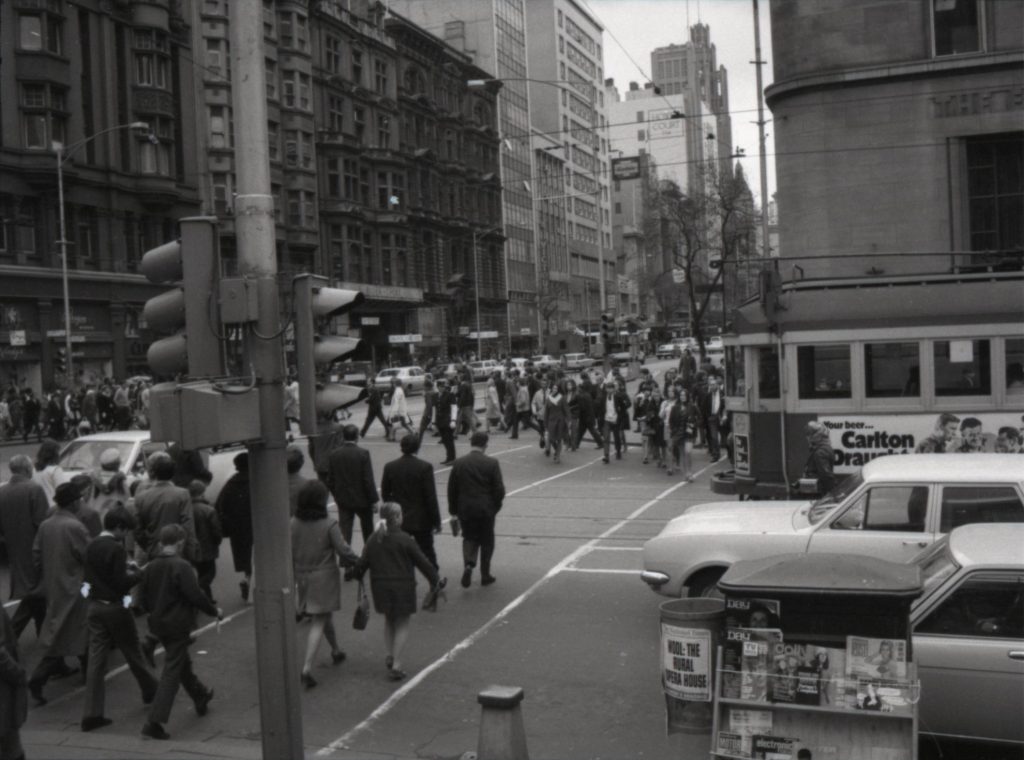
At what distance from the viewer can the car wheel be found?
30.3 feet

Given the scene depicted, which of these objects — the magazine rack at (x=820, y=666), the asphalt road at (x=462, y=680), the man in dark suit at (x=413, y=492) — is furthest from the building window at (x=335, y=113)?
the magazine rack at (x=820, y=666)

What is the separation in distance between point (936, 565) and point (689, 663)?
1.86 meters

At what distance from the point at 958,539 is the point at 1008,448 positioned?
580 cm

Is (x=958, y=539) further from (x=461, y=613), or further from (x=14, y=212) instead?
(x=14, y=212)

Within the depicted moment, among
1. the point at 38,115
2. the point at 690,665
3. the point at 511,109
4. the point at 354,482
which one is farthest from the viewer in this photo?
the point at 511,109

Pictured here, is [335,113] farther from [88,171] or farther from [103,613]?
[103,613]

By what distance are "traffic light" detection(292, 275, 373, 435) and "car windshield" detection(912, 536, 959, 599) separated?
11.8 ft

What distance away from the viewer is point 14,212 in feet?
141

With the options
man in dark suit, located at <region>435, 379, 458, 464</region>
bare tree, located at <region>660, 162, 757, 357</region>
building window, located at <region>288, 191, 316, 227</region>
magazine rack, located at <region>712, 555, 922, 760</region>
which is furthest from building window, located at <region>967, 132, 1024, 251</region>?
building window, located at <region>288, 191, 316, 227</region>

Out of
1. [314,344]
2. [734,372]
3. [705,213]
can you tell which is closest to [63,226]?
[705,213]

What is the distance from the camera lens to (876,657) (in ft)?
18.4

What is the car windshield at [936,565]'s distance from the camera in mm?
6676

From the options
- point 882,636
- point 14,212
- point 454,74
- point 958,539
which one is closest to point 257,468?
point 882,636

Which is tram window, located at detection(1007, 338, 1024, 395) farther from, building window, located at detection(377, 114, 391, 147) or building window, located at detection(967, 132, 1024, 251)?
building window, located at detection(377, 114, 391, 147)
